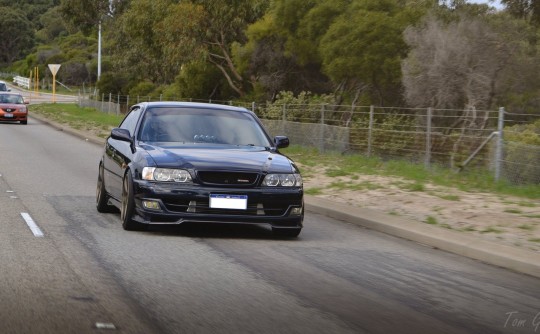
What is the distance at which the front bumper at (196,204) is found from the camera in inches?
425

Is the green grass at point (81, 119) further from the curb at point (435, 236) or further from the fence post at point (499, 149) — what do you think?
the curb at point (435, 236)

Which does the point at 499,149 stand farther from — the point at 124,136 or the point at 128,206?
the point at 128,206

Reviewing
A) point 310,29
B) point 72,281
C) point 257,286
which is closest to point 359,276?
point 257,286

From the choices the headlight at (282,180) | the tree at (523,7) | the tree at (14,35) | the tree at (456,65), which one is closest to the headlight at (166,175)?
the headlight at (282,180)

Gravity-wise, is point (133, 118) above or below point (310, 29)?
below

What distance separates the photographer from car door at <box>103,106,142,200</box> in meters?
12.0

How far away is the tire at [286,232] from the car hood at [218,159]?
2.31 ft

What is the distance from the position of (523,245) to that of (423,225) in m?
1.72

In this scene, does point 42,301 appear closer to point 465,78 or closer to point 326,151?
point 326,151

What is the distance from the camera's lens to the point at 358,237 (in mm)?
12016

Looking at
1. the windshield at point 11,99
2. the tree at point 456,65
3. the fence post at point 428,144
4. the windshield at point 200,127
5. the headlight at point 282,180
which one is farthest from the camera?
the windshield at point 11,99

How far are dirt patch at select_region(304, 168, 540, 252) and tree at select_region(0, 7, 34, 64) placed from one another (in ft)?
408

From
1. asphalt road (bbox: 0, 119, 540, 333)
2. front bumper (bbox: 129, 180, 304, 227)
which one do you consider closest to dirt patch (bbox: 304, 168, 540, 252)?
asphalt road (bbox: 0, 119, 540, 333)

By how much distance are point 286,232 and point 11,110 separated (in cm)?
3399
